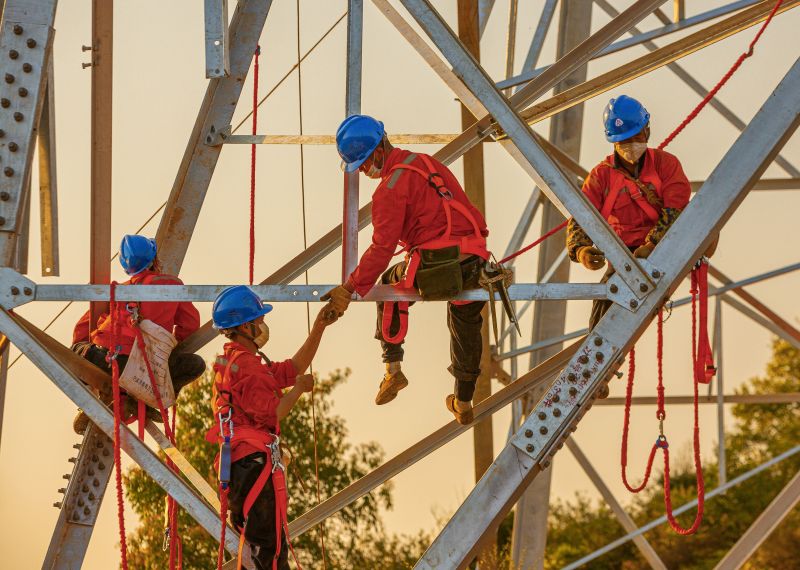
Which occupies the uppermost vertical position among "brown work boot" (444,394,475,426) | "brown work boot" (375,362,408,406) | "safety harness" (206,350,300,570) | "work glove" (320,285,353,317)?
"brown work boot" (444,394,475,426)

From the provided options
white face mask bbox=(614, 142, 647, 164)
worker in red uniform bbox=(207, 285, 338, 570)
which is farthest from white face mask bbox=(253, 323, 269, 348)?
white face mask bbox=(614, 142, 647, 164)

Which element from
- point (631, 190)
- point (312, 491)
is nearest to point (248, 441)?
point (631, 190)

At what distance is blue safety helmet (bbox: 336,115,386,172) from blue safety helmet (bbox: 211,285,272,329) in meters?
0.86

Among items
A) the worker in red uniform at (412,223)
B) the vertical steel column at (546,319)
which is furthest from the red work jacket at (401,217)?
the vertical steel column at (546,319)

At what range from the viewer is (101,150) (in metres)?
10.1

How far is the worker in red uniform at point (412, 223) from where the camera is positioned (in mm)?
8484

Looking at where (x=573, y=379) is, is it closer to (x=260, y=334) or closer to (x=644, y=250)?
(x=644, y=250)

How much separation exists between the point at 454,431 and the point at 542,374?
748 millimetres

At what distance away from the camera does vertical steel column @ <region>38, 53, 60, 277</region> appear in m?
10.7

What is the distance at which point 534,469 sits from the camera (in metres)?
8.30

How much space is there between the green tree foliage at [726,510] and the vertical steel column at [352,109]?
21.4 m

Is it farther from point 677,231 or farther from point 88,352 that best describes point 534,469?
point 88,352

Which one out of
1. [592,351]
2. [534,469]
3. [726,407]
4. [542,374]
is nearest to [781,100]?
[592,351]

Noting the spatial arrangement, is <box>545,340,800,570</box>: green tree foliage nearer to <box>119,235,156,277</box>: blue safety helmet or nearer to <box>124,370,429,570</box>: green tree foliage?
<box>124,370,429,570</box>: green tree foliage
